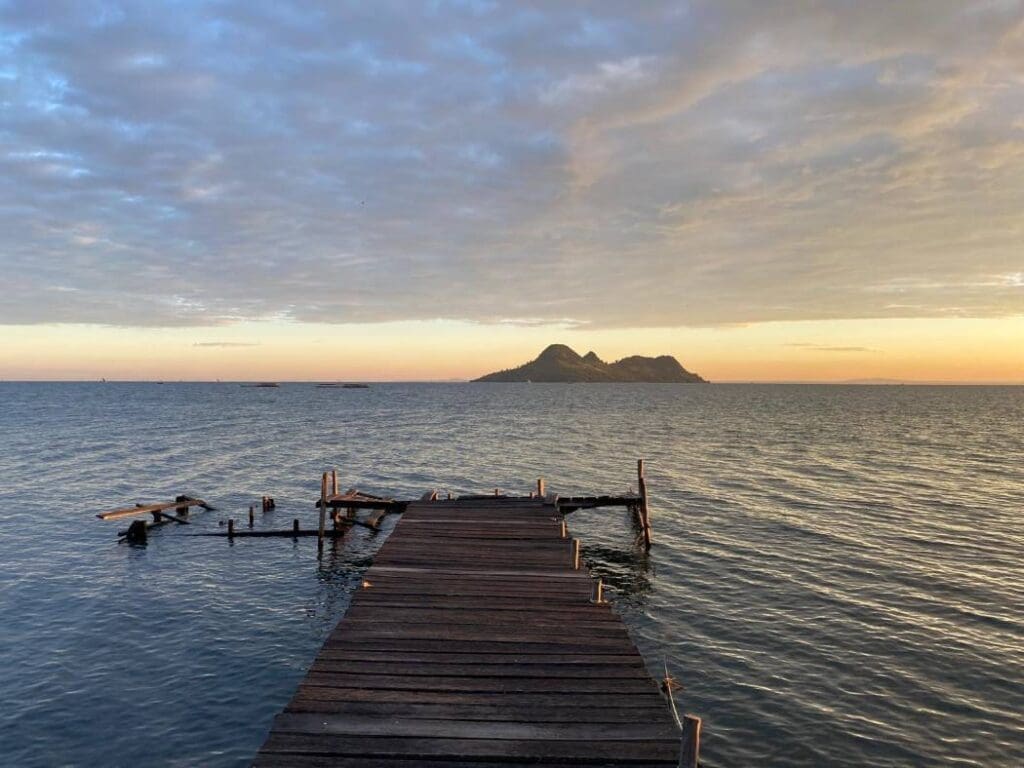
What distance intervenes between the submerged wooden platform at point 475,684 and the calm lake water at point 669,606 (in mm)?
3393

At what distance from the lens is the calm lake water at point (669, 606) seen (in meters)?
12.6

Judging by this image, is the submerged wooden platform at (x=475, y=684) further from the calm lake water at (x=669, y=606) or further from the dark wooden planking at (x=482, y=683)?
the calm lake water at (x=669, y=606)

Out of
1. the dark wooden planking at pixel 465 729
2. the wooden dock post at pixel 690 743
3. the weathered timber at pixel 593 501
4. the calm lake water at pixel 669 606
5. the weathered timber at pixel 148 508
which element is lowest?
the calm lake water at pixel 669 606

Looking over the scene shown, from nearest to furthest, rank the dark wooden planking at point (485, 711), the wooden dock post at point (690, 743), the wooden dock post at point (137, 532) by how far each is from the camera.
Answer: the wooden dock post at point (690, 743) < the dark wooden planking at point (485, 711) < the wooden dock post at point (137, 532)

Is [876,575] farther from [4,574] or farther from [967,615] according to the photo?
[4,574]

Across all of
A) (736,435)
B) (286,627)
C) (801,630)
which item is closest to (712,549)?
(801,630)

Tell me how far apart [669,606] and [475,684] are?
11549 millimetres

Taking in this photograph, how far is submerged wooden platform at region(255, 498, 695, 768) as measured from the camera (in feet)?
25.6

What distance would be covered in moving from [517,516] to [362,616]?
36.4 feet

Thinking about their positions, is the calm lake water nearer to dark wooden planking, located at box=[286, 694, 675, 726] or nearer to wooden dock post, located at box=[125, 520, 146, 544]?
wooden dock post, located at box=[125, 520, 146, 544]

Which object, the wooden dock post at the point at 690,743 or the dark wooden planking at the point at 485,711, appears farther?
the dark wooden planking at the point at 485,711

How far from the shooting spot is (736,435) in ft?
252

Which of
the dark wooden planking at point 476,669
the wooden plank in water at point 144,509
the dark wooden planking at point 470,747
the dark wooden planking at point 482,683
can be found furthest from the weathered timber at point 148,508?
the dark wooden planking at point 470,747

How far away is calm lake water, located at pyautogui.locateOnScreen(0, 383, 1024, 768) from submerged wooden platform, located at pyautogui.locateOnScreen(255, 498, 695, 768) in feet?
11.1
